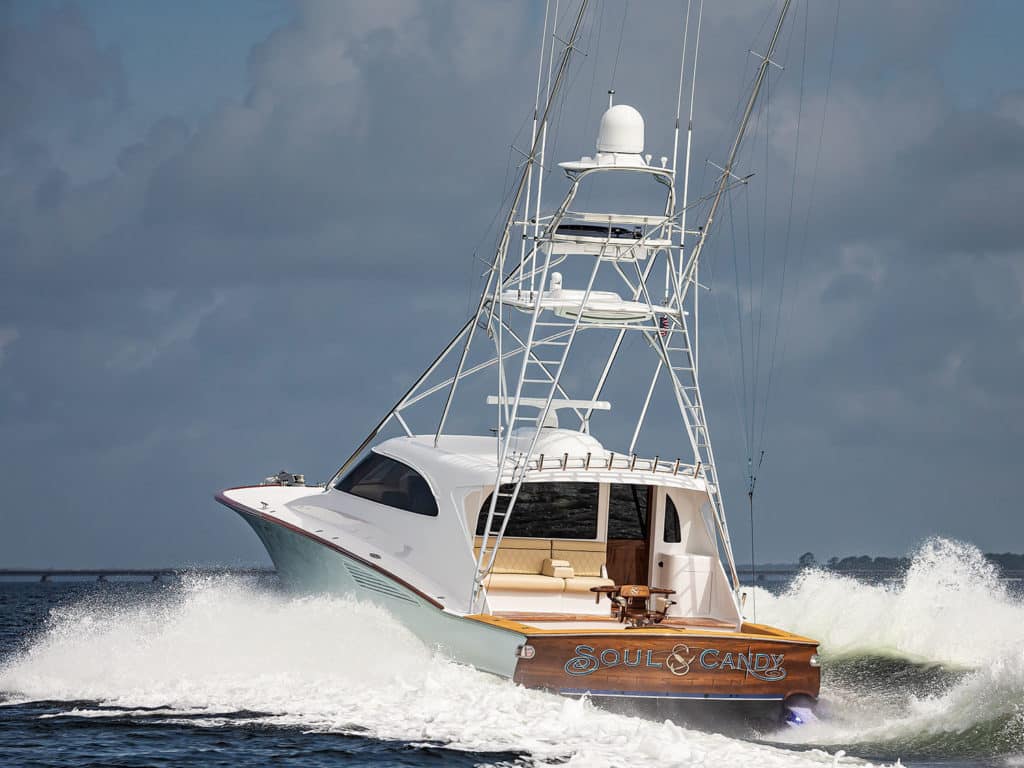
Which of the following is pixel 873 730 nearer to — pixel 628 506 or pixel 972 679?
pixel 972 679

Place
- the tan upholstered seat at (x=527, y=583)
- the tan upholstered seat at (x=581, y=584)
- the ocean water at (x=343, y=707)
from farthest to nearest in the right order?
1. the tan upholstered seat at (x=581, y=584)
2. the tan upholstered seat at (x=527, y=583)
3. the ocean water at (x=343, y=707)

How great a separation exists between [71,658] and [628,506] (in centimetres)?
642

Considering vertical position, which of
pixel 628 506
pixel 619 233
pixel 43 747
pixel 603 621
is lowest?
pixel 43 747

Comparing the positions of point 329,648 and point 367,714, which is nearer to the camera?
point 367,714

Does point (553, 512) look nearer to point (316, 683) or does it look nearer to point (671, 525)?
point (671, 525)

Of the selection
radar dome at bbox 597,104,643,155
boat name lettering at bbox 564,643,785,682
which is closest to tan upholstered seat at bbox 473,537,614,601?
boat name lettering at bbox 564,643,785,682

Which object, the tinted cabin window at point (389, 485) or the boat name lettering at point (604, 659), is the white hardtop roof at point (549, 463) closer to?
the tinted cabin window at point (389, 485)

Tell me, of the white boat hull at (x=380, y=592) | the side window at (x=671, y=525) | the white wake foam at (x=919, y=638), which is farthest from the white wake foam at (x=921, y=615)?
the white boat hull at (x=380, y=592)

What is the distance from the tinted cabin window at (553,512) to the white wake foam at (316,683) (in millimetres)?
1828

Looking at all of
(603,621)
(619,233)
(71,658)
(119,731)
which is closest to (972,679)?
(603,621)

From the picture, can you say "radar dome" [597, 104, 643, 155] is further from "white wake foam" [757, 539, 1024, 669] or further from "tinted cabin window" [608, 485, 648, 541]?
"white wake foam" [757, 539, 1024, 669]

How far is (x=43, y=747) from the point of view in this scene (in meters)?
12.1

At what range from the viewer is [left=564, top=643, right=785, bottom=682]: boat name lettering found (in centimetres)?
1292

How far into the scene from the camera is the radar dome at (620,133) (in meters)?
15.1
